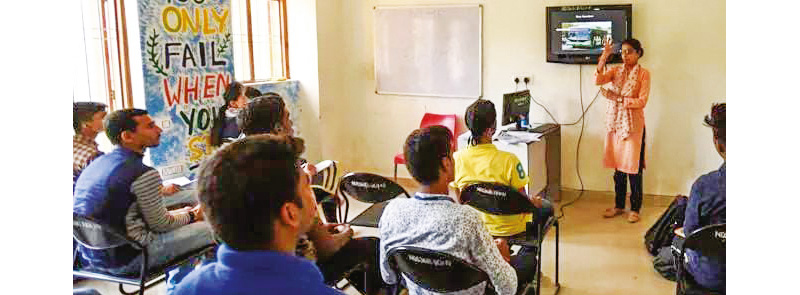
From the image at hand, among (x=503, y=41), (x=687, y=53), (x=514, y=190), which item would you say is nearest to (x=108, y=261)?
(x=514, y=190)

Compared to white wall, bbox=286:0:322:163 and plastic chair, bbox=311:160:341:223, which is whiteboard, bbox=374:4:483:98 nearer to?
white wall, bbox=286:0:322:163

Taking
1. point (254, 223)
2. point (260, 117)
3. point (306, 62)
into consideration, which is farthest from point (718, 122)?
point (306, 62)

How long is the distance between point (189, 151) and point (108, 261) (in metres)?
2.26

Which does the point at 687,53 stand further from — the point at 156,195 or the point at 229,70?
the point at 156,195

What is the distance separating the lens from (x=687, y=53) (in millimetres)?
5246

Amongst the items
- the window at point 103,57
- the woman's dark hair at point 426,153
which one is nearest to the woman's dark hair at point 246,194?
the woman's dark hair at point 426,153

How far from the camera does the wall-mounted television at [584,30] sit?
532 centimetres

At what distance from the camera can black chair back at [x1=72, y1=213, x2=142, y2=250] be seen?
2484mm

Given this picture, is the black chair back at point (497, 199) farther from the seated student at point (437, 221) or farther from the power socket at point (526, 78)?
the power socket at point (526, 78)

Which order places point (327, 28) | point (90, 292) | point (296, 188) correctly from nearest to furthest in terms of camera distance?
point (296, 188) < point (90, 292) < point (327, 28)

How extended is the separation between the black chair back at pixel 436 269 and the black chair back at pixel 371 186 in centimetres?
111

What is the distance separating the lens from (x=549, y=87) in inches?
226

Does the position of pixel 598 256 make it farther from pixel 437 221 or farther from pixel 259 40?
pixel 259 40
